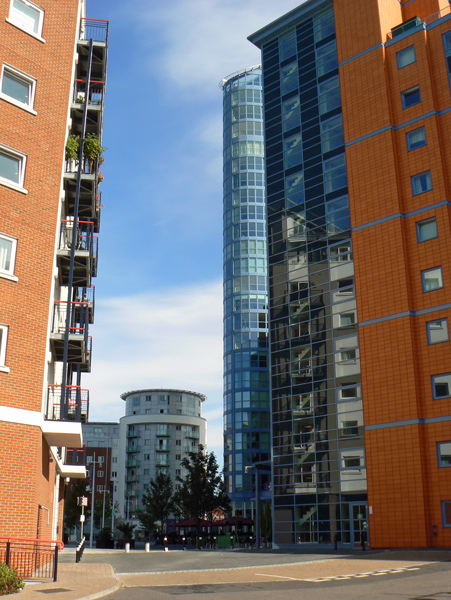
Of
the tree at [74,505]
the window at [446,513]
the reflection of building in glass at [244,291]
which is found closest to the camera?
the window at [446,513]

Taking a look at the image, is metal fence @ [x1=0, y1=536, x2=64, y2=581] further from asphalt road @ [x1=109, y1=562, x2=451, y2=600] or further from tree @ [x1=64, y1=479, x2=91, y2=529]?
tree @ [x1=64, y1=479, x2=91, y2=529]

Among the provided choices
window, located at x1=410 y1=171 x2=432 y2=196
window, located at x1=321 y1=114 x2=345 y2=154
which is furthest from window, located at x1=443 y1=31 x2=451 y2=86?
window, located at x1=321 y1=114 x2=345 y2=154

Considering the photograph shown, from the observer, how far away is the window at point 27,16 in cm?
2456

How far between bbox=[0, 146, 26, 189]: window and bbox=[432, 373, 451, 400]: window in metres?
27.3

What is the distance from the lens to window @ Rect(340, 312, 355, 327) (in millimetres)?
45469

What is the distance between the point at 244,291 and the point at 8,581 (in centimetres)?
8253

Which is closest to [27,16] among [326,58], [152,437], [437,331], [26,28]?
[26,28]

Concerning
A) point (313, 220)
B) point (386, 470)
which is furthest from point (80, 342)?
point (313, 220)

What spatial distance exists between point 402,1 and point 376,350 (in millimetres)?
29881

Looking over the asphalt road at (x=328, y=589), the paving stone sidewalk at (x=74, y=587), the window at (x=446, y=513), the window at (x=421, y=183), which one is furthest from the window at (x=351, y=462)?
the paving stone sidewalk at (x=74, y=587)

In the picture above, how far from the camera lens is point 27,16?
82.7ft

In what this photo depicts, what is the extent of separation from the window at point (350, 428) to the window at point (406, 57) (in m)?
25.6

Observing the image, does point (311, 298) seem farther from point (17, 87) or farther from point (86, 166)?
point (17, 87)

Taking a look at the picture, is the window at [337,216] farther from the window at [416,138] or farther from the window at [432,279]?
the window at [432,279]
